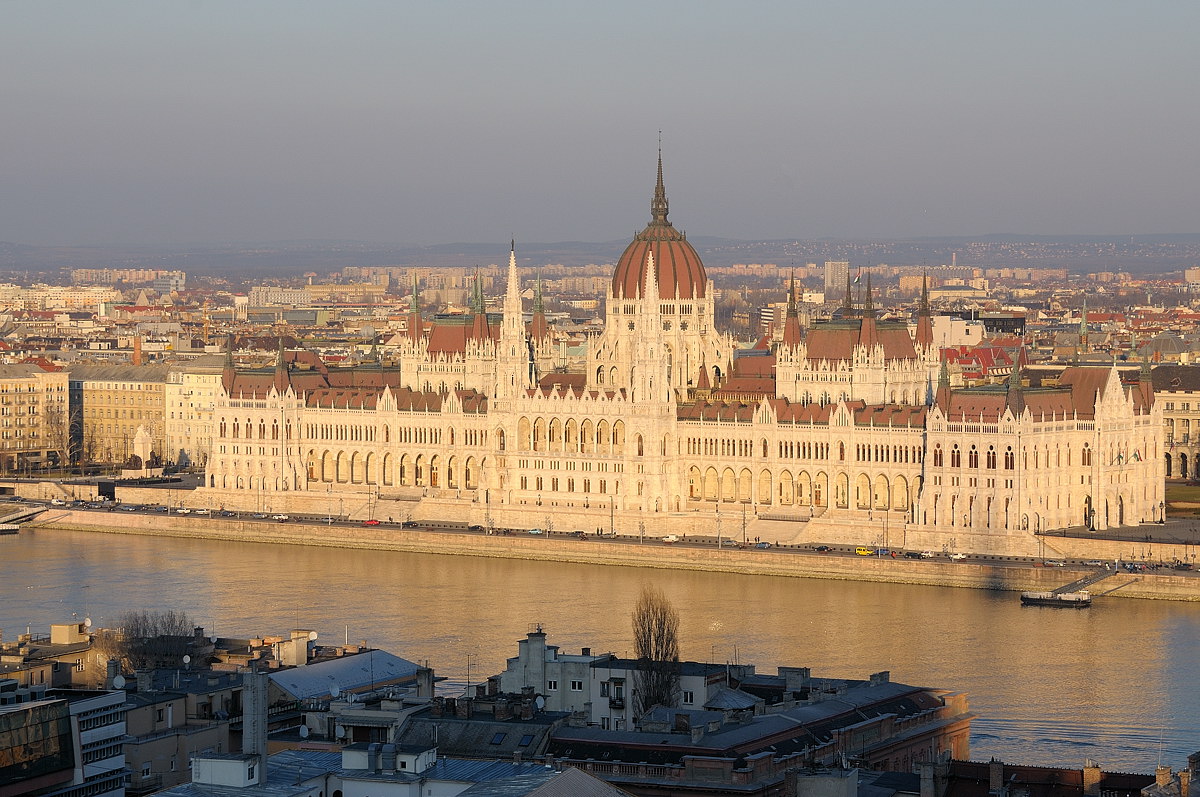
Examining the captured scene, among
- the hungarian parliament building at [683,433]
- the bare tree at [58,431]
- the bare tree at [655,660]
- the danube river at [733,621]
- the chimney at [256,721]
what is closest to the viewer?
the chimney at [256,721]

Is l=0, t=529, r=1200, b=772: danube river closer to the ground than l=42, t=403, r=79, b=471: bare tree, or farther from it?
closer to the ground

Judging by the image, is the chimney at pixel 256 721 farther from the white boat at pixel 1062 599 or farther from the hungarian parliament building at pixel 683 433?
the hungarian parliament building at pixel 683 433

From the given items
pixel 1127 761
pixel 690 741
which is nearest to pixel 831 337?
pixel 1127 761

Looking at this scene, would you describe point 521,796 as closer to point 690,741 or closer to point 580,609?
point 690,741

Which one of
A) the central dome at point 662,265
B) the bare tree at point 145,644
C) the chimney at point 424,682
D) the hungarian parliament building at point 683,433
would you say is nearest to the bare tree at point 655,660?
the chimney at point 424,682

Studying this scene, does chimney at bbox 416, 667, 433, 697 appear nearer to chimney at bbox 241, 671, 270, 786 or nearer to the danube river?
chimney at bbox 241, 671, 270, 786

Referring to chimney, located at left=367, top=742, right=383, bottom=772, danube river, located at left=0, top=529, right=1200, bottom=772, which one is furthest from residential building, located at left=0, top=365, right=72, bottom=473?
chimney, located at left=367, top=742, right=383, bottom=772
